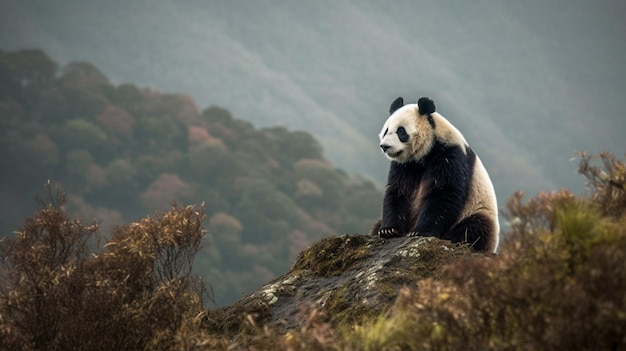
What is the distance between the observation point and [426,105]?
33.9 feet

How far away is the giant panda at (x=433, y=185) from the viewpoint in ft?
31.4

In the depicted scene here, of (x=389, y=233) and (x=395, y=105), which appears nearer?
(x=389, y=233)

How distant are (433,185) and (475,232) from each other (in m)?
0.84

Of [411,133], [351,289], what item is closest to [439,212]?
[411,133]

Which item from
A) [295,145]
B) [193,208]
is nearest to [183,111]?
[295,145]

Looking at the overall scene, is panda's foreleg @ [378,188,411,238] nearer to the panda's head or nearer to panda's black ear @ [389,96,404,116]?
the panda's head

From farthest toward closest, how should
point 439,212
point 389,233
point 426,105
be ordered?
point 426,105, point 389,233, point 439,212

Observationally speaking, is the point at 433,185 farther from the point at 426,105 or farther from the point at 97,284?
the point at 97,284

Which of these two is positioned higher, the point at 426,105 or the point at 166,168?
the point at 166,168

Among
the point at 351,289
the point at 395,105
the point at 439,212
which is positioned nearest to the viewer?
the point at 351,289

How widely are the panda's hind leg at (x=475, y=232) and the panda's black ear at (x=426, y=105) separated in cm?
168

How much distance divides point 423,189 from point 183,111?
101 m

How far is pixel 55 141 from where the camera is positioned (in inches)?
3649

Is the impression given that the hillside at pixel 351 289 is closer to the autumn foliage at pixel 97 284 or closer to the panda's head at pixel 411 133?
the autumn foliage at pixel 97 284
